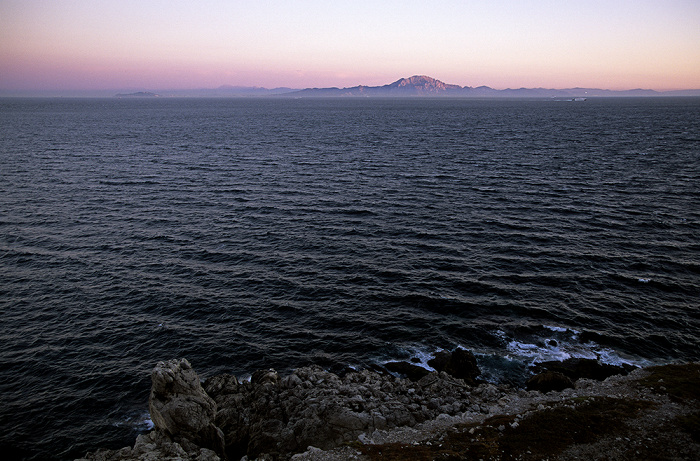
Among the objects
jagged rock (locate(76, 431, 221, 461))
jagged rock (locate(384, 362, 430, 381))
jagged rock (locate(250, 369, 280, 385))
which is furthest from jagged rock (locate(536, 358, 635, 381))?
jagged rock (locate(76, 431, 221, 461))

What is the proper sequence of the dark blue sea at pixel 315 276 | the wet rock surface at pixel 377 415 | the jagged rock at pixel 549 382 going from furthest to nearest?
the dark blue sea at pixel 315 276 → the jagged rock at pixel 549 382 → the wet rock surface at pixel 377 415

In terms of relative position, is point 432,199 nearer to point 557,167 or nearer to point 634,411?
point 557,167

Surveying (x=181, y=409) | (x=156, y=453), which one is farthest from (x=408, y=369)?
(x=156, y=453)

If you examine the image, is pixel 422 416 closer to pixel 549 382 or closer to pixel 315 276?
pixel 549 382

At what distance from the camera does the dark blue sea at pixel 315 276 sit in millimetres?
30984

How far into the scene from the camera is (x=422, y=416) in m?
23.9

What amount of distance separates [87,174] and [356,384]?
81027 mm

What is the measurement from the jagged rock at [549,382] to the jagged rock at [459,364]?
3582mm

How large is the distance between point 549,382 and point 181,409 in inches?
896

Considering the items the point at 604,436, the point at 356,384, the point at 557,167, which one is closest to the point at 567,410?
the point at 604,436

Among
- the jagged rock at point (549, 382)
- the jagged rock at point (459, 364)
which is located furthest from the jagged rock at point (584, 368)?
the jagged rock at point (459, 364)

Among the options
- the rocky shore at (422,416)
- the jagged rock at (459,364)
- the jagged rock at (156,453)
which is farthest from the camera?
the jagged rock at (459,364)

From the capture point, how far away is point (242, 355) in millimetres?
32250

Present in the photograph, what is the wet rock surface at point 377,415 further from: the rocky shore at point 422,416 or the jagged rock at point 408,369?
the jagged rock at point 408,369
